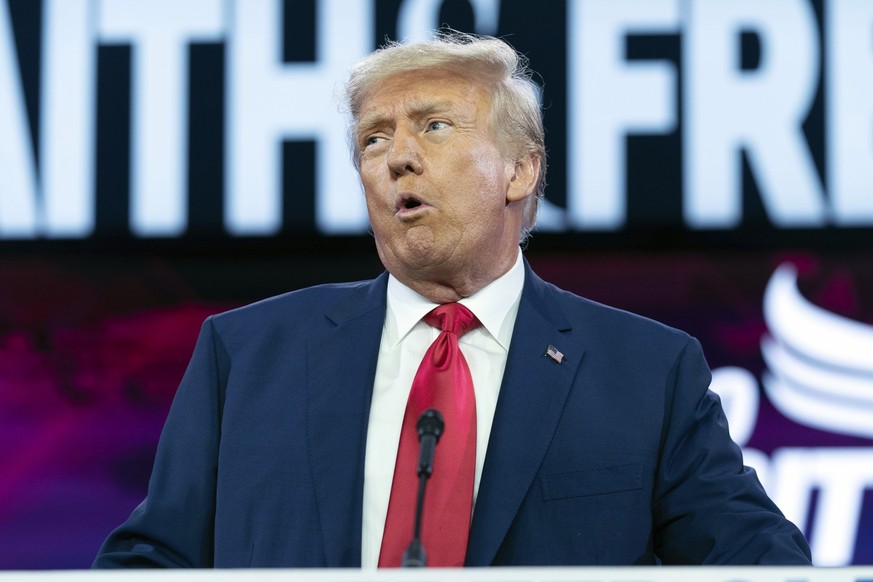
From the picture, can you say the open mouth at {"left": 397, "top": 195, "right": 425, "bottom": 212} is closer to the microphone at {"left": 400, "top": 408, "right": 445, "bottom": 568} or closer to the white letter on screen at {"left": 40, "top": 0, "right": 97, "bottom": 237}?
the microphone at {"left": 400, "top": 408, "right": 445, "bottom": 568}

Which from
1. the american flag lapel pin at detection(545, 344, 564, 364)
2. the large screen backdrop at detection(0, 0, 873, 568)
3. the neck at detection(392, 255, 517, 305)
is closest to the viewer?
the american flag lapel pin at detection(545, 344, 564, 364)

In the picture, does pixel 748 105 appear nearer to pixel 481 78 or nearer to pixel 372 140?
pixel 481 78

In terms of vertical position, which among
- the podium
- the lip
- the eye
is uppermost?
the eye

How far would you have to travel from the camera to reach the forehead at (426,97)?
2164mm

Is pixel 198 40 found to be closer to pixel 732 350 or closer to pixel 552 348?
pixel 732 350

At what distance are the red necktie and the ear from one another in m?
0.34

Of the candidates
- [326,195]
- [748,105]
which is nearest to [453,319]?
[326,195]

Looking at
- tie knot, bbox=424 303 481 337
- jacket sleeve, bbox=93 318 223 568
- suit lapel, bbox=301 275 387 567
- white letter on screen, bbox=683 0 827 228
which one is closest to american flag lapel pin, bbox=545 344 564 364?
tie knot, bbox=424 303 481 337

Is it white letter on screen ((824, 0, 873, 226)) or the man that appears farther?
white letter on screen ((824, 0, 873, 226))

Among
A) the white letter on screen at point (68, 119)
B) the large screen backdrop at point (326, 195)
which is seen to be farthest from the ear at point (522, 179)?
the white letter on screen at point (68, 119)

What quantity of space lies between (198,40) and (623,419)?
2.07 meters

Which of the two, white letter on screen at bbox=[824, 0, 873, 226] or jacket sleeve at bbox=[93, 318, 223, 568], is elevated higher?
white letter on screen at bbox=[824, 0, 873, 226]

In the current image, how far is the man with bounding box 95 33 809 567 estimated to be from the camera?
1.91 metres

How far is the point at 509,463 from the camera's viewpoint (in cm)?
194
